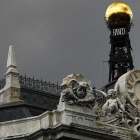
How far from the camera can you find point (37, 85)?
71312 millimetres

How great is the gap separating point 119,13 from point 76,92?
40209mm

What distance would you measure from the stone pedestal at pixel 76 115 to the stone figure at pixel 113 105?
302 cm

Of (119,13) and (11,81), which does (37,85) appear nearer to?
(11,81)

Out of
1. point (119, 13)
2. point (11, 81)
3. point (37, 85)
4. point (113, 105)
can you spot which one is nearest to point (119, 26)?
point (119, 13)

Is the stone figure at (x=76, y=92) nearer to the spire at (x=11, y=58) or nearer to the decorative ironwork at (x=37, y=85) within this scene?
the spire at (x=11, y=58)

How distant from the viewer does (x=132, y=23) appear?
96250mm

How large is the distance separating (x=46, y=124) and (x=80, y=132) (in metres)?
2.36

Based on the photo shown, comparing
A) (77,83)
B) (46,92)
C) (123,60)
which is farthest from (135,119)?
(123,60)

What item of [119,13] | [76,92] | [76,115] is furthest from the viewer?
[119,13]

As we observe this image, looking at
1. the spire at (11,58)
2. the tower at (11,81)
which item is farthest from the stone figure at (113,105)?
the spire at (11,58)

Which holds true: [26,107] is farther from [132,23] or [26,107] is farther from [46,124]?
[132,23]

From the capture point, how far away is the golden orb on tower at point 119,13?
9438 centimetres

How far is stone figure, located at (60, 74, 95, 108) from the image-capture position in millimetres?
54688

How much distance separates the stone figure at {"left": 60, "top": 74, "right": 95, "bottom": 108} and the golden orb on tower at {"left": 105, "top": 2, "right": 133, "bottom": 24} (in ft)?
128
